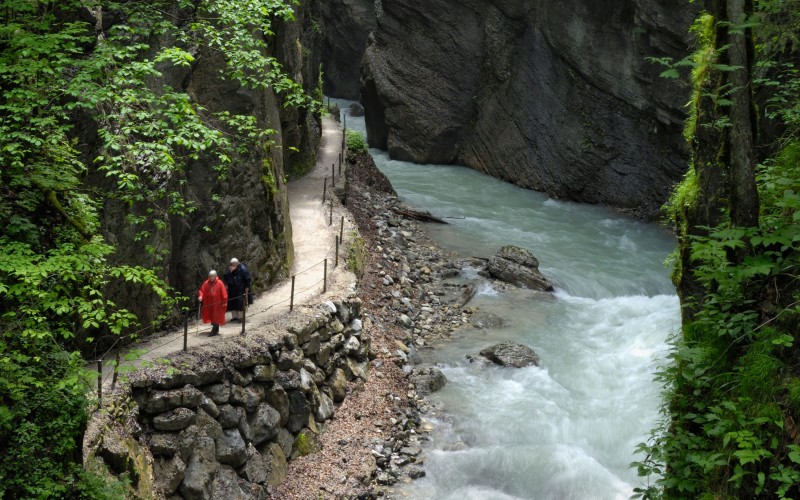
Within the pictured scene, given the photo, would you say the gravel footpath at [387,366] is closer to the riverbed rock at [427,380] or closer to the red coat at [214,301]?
the riverbed rock at [427,380]

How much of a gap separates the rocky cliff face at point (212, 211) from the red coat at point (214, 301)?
871 mm

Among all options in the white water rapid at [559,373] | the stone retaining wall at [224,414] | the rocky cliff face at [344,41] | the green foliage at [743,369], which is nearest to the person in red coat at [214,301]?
the stone retaining wall at [224,414]

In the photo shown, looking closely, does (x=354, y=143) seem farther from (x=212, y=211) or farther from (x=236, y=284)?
(x=236, y=284)

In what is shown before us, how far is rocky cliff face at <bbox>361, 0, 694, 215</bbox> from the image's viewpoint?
104ft

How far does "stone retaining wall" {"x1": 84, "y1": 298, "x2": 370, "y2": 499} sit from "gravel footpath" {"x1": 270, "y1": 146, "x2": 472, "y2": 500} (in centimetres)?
50

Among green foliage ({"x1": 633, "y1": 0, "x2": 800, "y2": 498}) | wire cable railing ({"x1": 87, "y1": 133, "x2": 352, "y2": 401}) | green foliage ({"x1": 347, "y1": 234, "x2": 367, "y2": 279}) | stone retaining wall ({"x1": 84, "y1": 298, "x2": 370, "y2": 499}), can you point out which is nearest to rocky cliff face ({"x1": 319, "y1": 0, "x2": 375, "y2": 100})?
green foliage ({"x1": 347, "y1": 234, "x2": 367, "y2": 279})

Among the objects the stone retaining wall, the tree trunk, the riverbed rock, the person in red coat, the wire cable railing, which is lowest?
the riverbed rock

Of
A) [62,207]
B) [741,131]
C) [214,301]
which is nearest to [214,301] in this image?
[214,301]

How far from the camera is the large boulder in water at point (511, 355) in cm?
1745

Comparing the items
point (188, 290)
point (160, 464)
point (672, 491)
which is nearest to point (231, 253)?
point (188, 290)

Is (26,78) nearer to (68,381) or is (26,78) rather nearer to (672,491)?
(68,381)

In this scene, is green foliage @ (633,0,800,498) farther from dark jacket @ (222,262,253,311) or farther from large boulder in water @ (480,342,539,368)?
large boulder in water @ (480,342,539,368)

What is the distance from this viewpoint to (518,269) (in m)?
23.3

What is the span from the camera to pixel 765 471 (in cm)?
659
